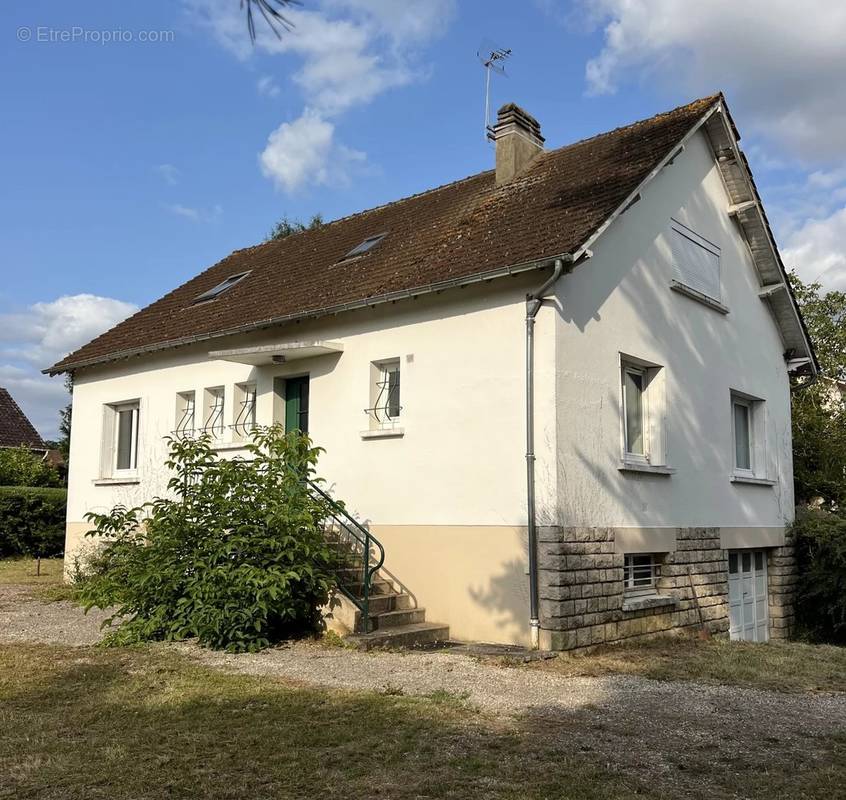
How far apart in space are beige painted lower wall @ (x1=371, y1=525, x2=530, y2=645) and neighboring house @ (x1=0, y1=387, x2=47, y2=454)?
90.7 ft

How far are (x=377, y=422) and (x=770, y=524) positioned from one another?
7389mm

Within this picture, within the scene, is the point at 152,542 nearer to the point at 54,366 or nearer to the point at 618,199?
the point at 618,199

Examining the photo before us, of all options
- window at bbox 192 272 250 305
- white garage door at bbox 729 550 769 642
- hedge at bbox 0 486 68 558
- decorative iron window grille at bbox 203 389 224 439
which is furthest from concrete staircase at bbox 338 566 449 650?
hedge at bbox 0 486 68 558

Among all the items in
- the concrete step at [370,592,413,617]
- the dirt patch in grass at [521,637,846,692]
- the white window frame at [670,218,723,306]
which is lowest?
the dirt patch in grass at [521,637,846,692]

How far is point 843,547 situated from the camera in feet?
46.8

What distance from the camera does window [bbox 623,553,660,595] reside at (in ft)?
38.3

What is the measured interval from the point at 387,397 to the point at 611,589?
3884 millimetres

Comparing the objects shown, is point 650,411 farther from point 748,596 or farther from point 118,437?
point 118,437

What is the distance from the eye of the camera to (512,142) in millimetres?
14562

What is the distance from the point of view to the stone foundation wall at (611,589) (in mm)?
10016

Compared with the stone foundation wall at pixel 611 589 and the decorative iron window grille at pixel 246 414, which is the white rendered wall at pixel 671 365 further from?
the decorative iron window grille at pixel 246 414

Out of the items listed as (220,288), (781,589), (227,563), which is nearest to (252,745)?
(227,563)

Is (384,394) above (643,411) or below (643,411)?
above

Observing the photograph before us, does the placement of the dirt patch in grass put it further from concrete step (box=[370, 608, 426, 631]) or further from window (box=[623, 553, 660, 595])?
concrete step (box=[370, 608, 426, 631])
